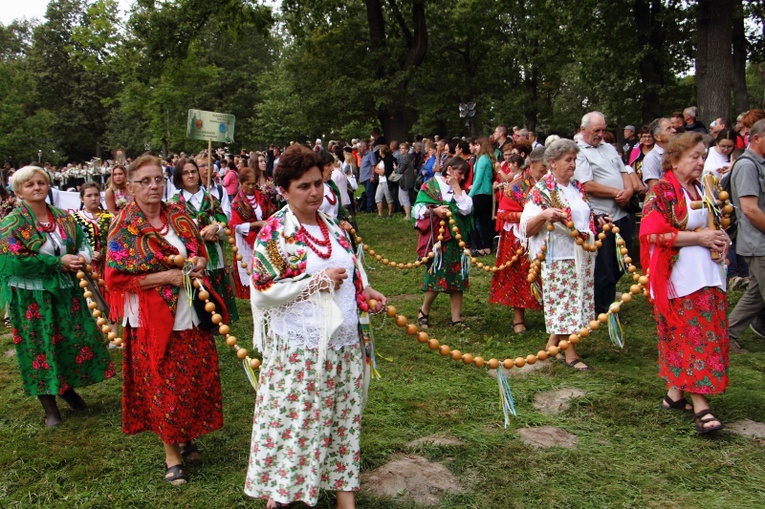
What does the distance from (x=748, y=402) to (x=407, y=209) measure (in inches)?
488

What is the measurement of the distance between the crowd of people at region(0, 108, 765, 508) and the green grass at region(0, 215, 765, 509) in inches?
9.8

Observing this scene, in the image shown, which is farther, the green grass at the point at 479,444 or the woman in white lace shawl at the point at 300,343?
the green grass at the point at 479,444

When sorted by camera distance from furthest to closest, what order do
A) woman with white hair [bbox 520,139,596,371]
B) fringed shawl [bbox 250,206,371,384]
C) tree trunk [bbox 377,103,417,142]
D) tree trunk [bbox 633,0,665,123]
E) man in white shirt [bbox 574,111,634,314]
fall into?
tree trunk [bbox 377,103,417,142] → tree trunk [bbox 633,0,665,123] → man in white shirt [bbox 574,111,634,314] → woman with white hair [bbox 520,139,596,371] → fringed shawl [bbox 250,206,371,384]

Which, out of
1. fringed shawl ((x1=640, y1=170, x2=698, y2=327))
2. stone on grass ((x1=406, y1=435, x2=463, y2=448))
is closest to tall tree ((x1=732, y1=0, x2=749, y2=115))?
fringed shawl ((x1=640, y1=170, x2=698, y2=327))

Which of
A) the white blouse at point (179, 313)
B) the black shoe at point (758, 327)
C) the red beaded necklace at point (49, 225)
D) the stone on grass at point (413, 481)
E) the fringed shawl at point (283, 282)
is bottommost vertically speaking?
the stone on grass at point (413, 481)

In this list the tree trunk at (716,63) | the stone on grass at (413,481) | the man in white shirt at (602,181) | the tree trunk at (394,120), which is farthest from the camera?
the tree trunk at (394,120)

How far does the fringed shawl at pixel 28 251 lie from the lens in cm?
546

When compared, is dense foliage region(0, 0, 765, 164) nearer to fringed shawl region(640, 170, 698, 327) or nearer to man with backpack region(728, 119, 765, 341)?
man with backpack region(728, 119, 765, 341)

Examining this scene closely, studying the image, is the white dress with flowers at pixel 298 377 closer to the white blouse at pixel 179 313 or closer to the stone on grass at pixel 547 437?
the white blouse at pixel 179 313

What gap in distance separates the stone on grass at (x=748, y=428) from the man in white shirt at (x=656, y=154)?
3817 mm

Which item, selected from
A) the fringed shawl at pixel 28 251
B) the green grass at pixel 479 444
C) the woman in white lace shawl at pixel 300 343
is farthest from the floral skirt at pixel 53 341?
the woman in white lace shawl at pixel 300 343

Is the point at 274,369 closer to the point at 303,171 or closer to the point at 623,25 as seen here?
the point at 303,171

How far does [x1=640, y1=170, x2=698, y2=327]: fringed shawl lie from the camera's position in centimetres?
487

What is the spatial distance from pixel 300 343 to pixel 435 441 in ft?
5.57
